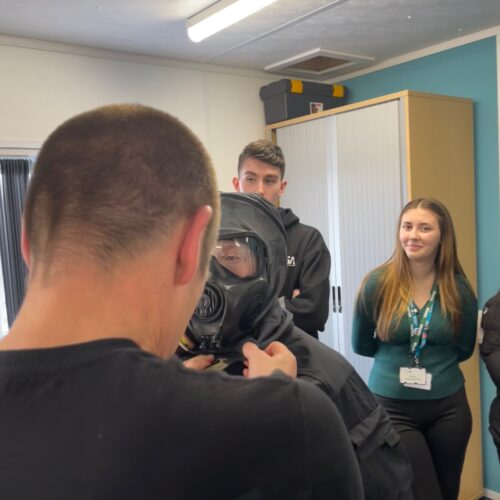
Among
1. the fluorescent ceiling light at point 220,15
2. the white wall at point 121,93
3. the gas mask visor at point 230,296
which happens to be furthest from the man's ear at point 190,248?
the white wall at point 121,93

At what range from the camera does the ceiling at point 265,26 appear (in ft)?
8.27

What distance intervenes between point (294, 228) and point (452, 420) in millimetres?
992

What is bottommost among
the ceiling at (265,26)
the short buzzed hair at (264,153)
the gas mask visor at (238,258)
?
the gas mask visor at (238,258)

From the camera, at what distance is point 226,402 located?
1.93ft

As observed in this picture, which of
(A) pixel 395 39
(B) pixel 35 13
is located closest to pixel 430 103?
(A) pixel 395 39

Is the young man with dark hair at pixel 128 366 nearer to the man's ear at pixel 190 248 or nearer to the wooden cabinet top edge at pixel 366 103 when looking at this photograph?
the man's ear at pixel 190 248

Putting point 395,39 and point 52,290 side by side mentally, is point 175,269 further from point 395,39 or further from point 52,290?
point 395,39

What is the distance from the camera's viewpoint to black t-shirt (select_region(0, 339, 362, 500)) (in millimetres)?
545

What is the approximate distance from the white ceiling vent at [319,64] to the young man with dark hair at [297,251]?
1326 mm

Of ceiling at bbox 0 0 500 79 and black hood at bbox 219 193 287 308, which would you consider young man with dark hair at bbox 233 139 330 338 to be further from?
black hood at bbox 219 193 287 308

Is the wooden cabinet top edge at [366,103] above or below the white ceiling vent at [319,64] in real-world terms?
below

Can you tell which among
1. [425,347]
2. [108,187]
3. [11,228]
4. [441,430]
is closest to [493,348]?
[425,347]

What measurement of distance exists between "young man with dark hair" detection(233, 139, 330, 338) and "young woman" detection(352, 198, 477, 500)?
180mm

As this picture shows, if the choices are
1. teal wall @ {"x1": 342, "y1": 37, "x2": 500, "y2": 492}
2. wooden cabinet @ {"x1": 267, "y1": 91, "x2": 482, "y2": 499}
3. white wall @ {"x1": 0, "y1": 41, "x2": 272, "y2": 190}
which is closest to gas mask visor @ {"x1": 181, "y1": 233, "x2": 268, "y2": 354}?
wooden cabinet @ {"x1": 267, "y1": 91, "x2": 482, "y2": 499}
